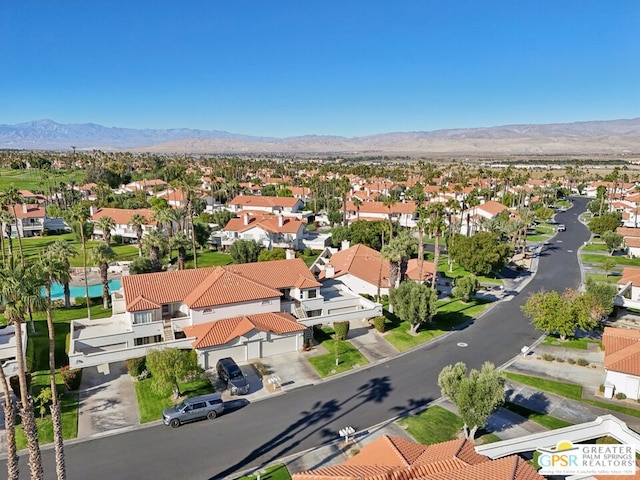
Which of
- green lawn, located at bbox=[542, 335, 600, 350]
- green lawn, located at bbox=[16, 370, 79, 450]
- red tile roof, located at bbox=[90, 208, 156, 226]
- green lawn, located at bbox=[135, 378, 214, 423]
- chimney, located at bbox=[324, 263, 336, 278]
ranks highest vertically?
red tile roof, located at bbox=[90, 208, 156, 226]

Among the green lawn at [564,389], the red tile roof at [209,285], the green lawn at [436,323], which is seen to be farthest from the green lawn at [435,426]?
the red tile roof at [209,285]

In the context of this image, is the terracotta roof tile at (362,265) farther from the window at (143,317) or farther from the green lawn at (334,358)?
the window at (143,317)

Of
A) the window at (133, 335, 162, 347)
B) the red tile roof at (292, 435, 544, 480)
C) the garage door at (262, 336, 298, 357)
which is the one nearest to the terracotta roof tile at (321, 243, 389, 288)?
the garage door at (262, 336, 298, 357)

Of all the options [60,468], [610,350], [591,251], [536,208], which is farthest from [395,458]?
[536,208]

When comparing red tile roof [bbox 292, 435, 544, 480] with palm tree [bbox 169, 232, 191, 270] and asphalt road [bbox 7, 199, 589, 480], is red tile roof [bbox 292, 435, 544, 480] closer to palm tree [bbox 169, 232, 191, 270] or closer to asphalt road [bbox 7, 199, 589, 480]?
asphalt road [bbox 7, 199, 589, 480]

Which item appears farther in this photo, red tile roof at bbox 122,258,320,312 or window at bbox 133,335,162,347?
red tile roof at bbox 122,258,320,312

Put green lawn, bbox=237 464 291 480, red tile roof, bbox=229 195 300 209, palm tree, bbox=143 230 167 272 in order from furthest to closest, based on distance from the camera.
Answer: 1. red tile roof, bbox=229 195 300 209
2. palm tree, bbox=143 230 167 272
3. green lawn, bbox=237 464 291 480

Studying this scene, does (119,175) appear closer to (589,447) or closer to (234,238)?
(234,238)

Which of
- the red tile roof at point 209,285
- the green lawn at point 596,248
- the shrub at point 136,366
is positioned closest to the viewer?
the shrub at point 136,366
